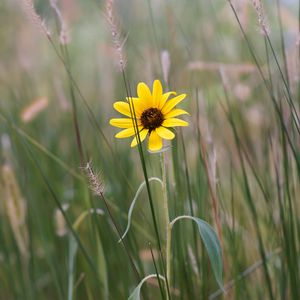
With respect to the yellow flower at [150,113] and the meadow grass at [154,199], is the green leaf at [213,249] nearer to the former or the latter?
the meadow grass at [154,199]

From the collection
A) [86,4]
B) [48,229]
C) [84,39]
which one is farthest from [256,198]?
[86,4]

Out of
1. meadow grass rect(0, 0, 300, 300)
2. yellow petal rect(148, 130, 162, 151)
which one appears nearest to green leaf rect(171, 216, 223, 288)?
meadow grass rect(0, 0, 300, 300)

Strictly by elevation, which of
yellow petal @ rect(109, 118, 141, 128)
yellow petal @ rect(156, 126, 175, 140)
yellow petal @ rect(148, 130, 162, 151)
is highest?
yellow petal @ rect(109, 118, 141, 128)

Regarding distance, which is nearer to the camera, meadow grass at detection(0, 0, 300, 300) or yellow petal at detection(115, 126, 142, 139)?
yellow petal at detection(115, 126, 142, 139)

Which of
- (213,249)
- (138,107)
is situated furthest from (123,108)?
(213,249)

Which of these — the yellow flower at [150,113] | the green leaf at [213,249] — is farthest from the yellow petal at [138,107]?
the green leaf at [213,249]

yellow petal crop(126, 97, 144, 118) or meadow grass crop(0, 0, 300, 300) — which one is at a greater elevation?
yellow petal crop(126, 97, 144, 118)

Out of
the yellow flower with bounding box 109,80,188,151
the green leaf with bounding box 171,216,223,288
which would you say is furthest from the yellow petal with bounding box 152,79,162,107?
the green leaf with bounding box 171,216,223,288

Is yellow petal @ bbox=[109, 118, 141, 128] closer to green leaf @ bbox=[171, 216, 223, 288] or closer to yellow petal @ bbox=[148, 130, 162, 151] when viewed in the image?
yellow petal @ bbox=[148, 130, 162, 151]
